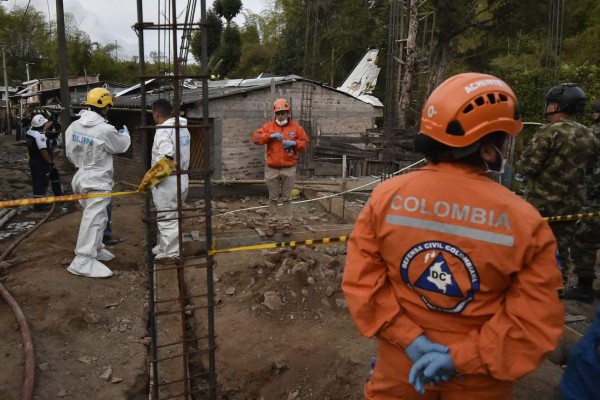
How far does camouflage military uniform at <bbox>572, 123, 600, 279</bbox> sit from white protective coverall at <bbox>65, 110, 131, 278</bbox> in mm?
5423

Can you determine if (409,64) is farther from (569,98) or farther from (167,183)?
(569,98)

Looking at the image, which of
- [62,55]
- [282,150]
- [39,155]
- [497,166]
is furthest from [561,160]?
[62,55]

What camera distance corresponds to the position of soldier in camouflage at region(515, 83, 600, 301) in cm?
445

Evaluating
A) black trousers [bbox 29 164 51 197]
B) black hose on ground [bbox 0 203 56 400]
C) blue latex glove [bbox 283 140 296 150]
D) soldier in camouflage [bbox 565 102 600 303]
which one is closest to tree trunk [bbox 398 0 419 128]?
blue latex glove [bbox 283 140 296 150]

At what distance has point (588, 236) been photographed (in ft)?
16.9

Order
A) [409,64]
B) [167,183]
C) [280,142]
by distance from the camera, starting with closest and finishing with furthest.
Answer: [167,183] < [280,142] < [409,64]

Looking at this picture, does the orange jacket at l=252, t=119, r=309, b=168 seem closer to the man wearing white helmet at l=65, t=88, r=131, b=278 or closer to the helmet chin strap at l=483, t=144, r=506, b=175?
the man wearing white helmet at l=65, t=88, r=131, b=278

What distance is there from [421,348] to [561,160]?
11.3 feet

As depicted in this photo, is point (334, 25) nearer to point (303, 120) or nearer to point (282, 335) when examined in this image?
point (303, 120)

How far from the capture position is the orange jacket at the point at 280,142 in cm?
703

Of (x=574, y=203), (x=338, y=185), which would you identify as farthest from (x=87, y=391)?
(x=338, y=185)

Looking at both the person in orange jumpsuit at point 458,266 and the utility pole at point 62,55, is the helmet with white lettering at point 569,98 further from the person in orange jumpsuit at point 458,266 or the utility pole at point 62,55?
the utility pole at point 62,55

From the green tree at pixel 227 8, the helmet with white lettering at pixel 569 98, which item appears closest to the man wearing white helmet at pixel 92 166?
the helmet with white lettering at pixel 569 98

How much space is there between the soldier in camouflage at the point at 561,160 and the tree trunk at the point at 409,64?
43.5 feet
